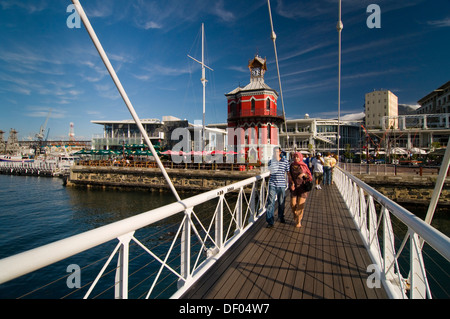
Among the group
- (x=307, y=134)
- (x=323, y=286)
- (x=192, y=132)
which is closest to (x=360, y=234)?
(x=323, y=286)

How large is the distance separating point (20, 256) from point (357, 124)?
256 feet

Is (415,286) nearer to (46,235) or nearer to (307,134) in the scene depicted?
(46,235)

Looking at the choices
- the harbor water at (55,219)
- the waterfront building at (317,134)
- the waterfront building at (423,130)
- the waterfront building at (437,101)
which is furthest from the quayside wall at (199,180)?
the waterfront building at (437,101)

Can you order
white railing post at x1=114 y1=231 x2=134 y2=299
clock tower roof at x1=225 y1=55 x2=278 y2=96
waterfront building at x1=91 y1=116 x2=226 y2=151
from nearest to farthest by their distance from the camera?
white railing post at x1=114 y1=231 x2=134 y2=299, clock tower roof at x1=225 y1=55 x2=278 y2=96, waterfront building at x1=91 y1=116 x2=226 y2=151

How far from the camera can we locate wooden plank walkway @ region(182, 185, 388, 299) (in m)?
3.11

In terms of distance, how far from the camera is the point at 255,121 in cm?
3250

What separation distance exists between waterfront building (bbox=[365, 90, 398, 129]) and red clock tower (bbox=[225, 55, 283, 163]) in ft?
222

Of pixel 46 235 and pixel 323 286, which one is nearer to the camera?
pixel 323 286

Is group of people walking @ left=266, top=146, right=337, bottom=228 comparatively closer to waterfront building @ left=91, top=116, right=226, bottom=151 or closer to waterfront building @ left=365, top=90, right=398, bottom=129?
waterfront building @ left=91, top=116, right=226, bottom=151

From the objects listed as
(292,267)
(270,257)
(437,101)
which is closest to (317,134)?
(437,101)

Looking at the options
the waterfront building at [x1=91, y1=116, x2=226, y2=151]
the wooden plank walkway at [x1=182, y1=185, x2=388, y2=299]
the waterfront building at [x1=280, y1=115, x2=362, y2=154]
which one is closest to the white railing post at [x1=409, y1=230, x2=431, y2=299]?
the wooden plank walkway at [x1=182, y1=185, x2=388, y2=299]

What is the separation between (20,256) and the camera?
136cm

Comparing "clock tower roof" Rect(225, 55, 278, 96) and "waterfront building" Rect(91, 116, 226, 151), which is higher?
"clock tower roof" Rect(225, 55, 278, 96)

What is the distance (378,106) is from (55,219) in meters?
100
